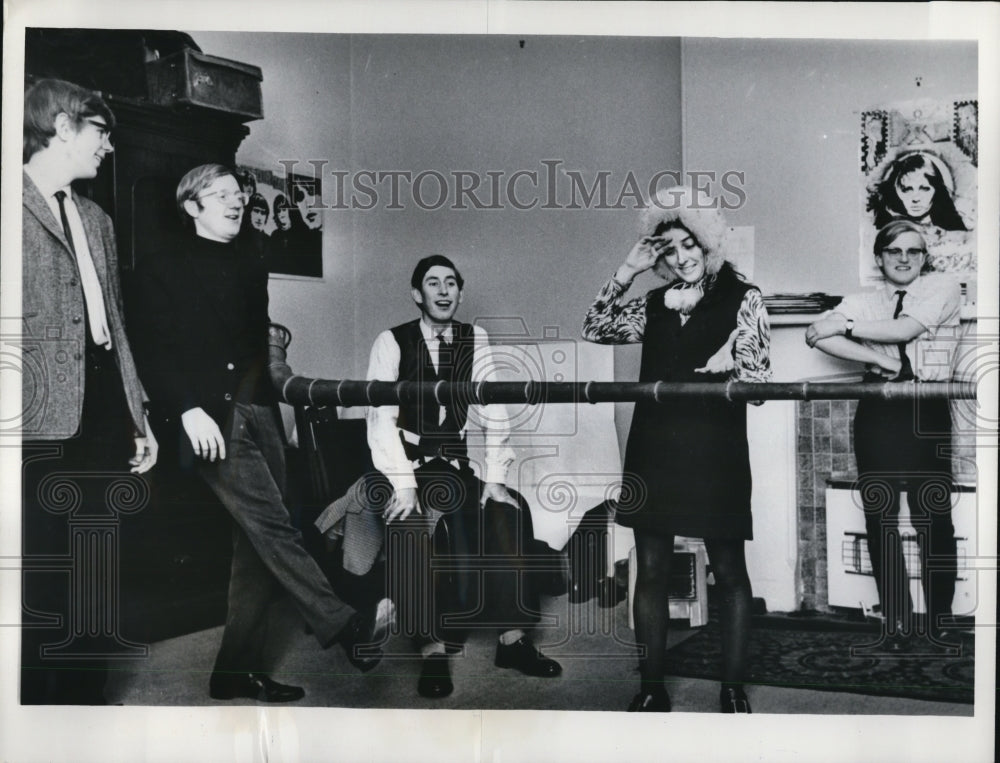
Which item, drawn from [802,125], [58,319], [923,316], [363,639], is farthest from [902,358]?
[58,319]

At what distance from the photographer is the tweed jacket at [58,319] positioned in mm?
3494

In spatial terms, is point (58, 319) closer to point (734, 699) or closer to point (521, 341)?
point (521, 341)

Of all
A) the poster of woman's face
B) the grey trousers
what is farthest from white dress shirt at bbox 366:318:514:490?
the poster of woman's face

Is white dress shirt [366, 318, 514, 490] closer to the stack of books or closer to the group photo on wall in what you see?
the group photo on wall

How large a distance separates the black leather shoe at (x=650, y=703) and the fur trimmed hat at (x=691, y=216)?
163 centimetres

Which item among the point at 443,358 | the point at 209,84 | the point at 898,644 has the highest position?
the point at 209,84

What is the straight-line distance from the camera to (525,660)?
3.50 metres

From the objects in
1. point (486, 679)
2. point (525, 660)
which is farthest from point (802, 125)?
point (486, 679)

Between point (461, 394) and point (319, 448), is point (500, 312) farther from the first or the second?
point (319, 448)

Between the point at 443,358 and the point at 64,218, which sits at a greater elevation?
the point at 64,218

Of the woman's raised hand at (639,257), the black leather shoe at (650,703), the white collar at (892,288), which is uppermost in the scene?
the woman's raised hand at (639,257)

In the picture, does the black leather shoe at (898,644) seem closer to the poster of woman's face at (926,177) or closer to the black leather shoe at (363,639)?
the poster of woman's face at (926,177)

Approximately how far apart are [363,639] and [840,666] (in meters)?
1.82

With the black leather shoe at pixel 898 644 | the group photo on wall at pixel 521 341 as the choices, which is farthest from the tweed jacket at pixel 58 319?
the black leather shoe at pixel 898 644
